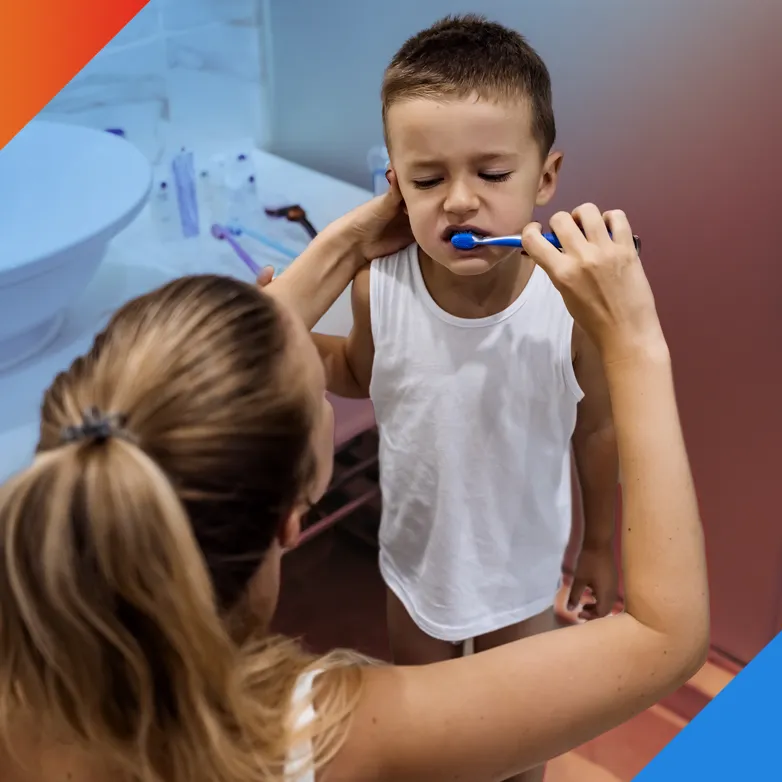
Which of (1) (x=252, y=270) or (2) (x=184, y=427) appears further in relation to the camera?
(1) (x=252, y=270)

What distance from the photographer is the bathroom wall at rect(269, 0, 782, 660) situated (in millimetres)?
1036

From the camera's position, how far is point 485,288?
923 mm

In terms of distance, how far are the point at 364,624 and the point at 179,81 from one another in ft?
3.38

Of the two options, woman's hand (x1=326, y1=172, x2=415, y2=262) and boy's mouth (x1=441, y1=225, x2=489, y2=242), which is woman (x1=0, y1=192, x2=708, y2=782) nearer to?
boy's mouth (x1=441, y1=225, x2=489, y2=242)

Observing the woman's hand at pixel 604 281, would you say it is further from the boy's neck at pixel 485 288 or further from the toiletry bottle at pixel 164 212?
the toiletry bottle at pixel 164 212

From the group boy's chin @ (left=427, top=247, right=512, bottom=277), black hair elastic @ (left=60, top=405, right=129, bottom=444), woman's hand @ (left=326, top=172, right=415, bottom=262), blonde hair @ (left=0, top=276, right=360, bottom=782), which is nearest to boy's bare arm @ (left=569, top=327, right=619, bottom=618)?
boy's chin @ (left=427, top=247, right=512, bottom=277)

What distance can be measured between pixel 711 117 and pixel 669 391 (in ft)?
1.78

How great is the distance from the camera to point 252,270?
4.66 feet

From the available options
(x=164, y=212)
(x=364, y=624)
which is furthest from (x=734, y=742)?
(x=164, y=212)

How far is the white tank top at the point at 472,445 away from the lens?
35.8 inches

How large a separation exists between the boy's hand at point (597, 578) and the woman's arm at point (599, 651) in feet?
1.22

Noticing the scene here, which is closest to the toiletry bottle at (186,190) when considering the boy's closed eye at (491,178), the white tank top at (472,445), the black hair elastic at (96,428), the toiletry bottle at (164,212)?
the toiletry bottle at (164,212)

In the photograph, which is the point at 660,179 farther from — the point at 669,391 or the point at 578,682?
the point at 578,682

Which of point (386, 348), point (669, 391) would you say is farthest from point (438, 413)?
point (669, 391)
